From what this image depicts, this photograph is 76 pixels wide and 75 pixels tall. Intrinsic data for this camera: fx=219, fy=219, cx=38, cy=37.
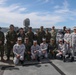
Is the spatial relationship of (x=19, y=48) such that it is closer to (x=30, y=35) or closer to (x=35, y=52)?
(x=35, y=52)

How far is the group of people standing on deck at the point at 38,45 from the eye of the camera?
989 centimetres

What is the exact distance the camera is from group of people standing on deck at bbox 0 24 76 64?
32.4ft

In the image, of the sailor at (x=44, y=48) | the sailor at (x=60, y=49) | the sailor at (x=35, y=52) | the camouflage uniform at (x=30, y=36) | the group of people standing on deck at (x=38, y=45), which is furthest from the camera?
the camouflage uniform at (x=30, y=36)

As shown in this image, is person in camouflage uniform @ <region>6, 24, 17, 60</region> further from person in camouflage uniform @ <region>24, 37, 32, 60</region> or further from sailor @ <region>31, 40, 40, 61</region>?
sailor @ <region>31, 40, 40, 61</region>

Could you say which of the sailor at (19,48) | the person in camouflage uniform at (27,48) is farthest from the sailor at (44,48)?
the sailor at (19,48)

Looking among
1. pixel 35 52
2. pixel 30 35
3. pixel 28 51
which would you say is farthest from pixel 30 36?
pixel 35 52

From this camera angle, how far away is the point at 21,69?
28.1 feet

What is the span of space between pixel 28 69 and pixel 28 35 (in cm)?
268

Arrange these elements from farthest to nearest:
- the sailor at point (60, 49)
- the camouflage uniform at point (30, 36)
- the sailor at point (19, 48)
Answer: the camouflage uniform at point (30, 36) < the sailor at point (60, 49) < the sailor at point (19, 48)

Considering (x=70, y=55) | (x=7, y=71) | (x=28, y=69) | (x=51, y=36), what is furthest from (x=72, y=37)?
(x=7, y=71)

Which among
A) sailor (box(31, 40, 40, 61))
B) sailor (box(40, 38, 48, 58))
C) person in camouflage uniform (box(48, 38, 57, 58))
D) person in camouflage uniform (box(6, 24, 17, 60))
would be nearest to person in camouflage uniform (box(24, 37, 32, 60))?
sailor (box(31, 40, 40, 61))

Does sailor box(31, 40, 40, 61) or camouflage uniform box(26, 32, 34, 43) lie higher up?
camouflage uniform box(26, 32, 34, 43)

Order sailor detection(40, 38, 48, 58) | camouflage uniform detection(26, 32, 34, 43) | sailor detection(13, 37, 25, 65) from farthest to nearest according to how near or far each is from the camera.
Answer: camouflage uniform detection(26, 32, 34, 43) < sailor detection(40, 38, 48, 58) < sailor detection(13, 37, 25, 65)

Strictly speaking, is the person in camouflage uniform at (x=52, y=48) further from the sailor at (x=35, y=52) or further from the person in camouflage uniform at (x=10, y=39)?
the person in camouflage uniform at (x=10, y=39)
